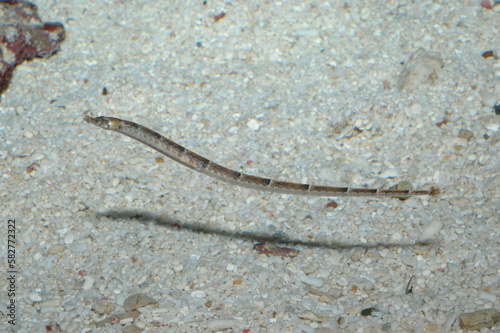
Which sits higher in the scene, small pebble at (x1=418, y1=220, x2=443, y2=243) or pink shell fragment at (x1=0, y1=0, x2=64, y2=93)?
pink shell fragment at (x1=0, y1=0, x2=64, y2=93)

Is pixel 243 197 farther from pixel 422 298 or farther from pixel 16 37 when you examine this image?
pixel 16 37

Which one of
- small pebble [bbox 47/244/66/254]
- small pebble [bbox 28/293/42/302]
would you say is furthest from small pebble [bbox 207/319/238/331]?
small pebble [bbox 47/244/66/254]

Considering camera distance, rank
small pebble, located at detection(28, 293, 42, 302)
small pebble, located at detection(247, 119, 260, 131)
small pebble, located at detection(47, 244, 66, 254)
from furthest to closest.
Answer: small pebble, located at detection(247, 119, 260, 131)
small pebble, located at detection(47, 244, 66, 254)
small pebble, located at detection(28, 293, 42, 302)

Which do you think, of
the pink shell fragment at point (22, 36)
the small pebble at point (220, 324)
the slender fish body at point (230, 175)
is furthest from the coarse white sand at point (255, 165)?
the slender fish body at point (230, 175)

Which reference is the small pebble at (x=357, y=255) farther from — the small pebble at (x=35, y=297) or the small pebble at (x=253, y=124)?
the small pebble at (x=35, y=297)

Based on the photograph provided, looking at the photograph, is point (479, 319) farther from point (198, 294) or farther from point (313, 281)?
point (198, 294)

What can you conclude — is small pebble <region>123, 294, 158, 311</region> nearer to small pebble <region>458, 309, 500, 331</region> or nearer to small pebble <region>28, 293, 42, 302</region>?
small pebble <region>28, 293, 42, 302</region>

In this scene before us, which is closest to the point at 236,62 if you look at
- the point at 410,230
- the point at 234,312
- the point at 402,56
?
the point at 402,56

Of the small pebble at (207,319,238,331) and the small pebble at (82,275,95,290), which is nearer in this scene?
the small pebble at (207,319,238,331)
